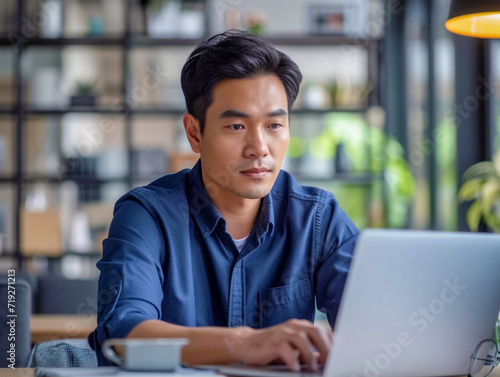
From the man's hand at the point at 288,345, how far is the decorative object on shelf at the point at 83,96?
4.19 metres

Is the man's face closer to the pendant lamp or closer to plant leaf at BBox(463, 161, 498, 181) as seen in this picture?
the pendant lamp

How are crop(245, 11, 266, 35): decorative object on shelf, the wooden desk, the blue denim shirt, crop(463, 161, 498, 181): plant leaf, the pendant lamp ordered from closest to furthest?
the blue denim shirt, the pendant lamp, the wooden desk, crop(463, 161, 498, 181): plant leaf, crop(245, 11, 266, 35): decorative object on shelf

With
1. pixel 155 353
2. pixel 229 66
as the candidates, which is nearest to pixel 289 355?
pixel 155 353

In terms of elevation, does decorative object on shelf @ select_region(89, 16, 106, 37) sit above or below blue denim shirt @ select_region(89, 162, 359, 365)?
above

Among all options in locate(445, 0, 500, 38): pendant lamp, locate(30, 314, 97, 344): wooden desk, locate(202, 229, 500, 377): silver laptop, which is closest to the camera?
locate(202, 229, 500, 377): silver laptop

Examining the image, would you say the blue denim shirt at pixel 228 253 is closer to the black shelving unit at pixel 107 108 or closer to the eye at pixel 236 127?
the eye at pixel 236 127

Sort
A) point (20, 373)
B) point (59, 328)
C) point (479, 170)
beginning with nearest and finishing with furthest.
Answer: point (20, 373), point (59, 328), point (479, 170)

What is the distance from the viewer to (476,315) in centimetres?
119

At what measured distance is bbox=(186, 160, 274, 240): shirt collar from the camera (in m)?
1.61

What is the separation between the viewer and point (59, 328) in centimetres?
296

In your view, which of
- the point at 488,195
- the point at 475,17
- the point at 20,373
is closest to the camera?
the point at 20,373

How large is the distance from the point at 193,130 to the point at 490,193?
189 cm

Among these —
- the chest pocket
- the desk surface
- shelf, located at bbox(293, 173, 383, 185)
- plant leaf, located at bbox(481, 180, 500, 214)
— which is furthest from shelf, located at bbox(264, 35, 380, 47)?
the desk surface

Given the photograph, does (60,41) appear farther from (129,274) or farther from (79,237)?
(129,274)
